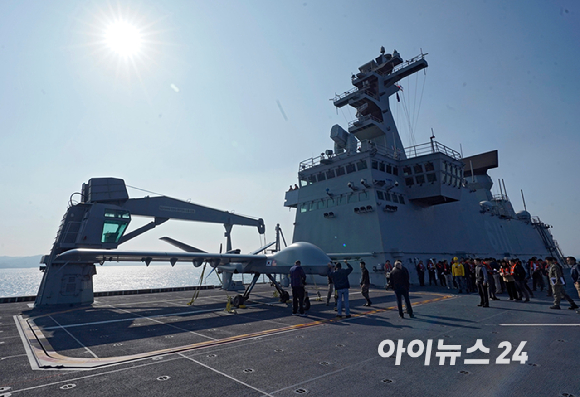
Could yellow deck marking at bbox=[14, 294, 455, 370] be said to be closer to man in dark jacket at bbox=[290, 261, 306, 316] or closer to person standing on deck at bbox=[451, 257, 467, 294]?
man in dark jacket at bbox=[290, 261, 306, 316]

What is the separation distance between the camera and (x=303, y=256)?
14094mm

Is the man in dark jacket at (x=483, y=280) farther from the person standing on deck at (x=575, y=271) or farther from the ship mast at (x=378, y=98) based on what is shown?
the ship mast at (x=378, y=98)

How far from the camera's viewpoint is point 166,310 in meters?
13.9

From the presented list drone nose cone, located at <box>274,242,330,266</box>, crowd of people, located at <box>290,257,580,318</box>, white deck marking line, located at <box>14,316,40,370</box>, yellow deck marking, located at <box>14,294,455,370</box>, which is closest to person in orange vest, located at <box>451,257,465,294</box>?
crowd of people, located at <box>290,257,580,318</box>

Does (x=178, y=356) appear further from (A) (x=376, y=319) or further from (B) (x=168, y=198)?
(B) (x=168, y=198)

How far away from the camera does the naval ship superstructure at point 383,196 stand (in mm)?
26562

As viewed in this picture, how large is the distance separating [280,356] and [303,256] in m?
7.78

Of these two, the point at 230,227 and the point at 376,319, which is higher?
the point at 230,227

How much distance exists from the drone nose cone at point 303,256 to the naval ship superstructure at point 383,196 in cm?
1224

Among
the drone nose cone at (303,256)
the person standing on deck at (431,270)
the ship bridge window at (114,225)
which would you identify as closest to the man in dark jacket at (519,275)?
the drone nose cone at (303,256)

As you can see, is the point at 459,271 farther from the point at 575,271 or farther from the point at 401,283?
the point at 401,283

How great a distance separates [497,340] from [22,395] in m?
9.38

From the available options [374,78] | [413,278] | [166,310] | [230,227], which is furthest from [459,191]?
[166,310]

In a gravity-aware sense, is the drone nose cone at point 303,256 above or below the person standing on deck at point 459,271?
above
